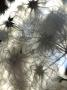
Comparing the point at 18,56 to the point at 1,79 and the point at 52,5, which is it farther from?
the point at 52,5

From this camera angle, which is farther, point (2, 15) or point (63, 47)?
point (2, 15)

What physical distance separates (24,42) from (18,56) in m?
0.06

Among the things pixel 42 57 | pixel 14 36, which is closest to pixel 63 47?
pixel 42 57

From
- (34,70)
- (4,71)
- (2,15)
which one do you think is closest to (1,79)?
(4,71)

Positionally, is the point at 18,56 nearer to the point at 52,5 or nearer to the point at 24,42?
the point at 24,42

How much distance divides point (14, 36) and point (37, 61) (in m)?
0.14

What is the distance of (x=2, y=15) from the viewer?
1.21 meters

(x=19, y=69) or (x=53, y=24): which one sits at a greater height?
(x=53, y=24)

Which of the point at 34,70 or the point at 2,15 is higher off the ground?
the point at 2,15

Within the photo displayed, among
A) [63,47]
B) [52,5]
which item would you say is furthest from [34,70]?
[52,5]

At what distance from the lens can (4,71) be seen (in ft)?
3.76

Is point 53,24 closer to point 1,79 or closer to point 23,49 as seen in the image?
point 23,49

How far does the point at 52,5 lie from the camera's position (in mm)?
1170

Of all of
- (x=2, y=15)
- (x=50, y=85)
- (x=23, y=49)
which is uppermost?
(x=2, y=15)
